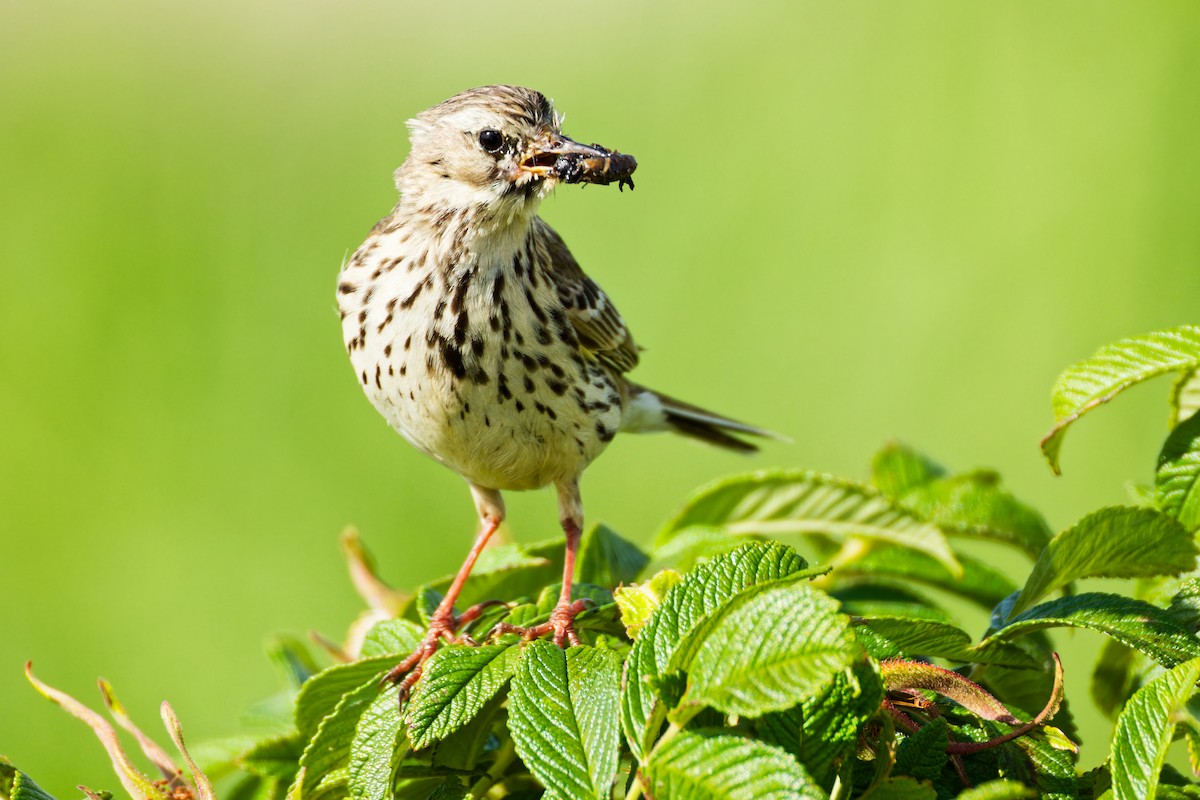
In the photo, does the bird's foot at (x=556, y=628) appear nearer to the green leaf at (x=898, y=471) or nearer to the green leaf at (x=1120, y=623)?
the green leaf at (x=1120, y=623)

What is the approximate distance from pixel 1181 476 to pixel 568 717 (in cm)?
103

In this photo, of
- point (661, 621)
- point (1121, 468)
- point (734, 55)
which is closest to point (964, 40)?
point (734, 55)

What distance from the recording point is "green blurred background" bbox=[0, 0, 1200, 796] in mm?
7074

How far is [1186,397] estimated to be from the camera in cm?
222

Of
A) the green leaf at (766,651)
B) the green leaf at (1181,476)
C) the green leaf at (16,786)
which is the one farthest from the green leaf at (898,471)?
the green leaf at (16,786)

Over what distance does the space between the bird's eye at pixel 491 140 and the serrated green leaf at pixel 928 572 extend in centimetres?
142

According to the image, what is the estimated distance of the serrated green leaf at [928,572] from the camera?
109 inches

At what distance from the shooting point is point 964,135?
8.21 m

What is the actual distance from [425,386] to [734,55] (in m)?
6.73

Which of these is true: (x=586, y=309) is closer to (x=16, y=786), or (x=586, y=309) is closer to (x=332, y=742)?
(x=332, y=742)

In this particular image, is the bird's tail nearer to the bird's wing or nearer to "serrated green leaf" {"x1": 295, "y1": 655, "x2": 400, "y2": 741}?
the bird's wing

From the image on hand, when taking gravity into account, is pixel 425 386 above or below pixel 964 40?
below

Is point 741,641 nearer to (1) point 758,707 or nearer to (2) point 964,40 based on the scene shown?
(1) point 758,707

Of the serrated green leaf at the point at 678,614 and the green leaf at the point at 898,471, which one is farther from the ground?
the serrated green leaf at the point at 678,614
